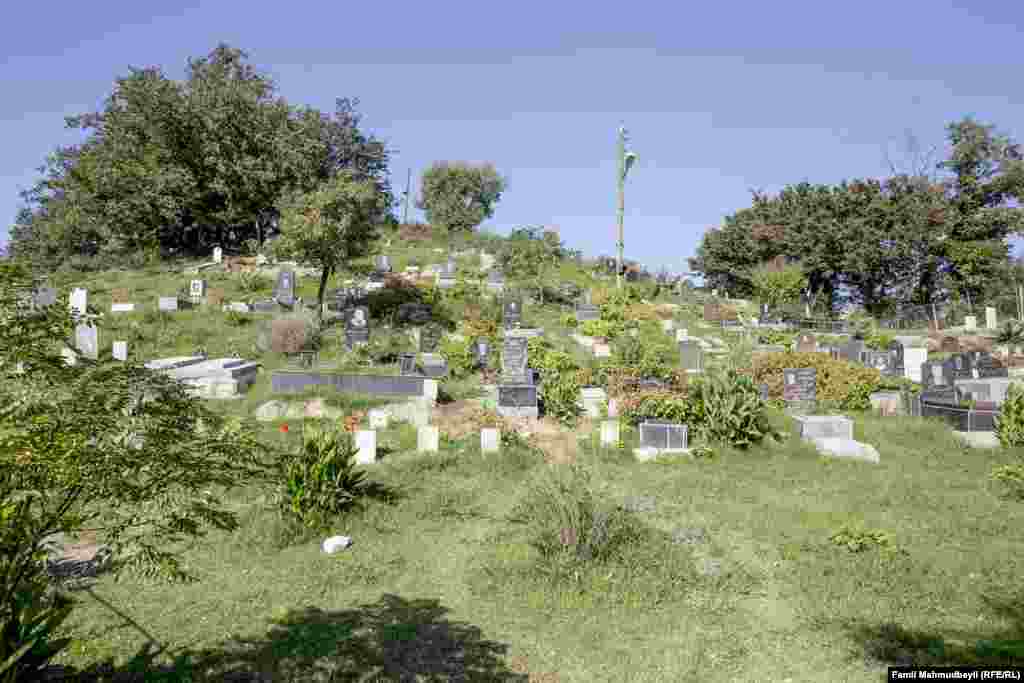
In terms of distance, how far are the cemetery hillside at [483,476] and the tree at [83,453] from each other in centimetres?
2

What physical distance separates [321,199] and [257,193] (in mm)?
18442

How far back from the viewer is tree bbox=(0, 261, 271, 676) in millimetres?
3639

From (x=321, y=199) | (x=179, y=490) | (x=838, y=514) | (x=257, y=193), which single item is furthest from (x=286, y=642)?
(x=257, y=193)

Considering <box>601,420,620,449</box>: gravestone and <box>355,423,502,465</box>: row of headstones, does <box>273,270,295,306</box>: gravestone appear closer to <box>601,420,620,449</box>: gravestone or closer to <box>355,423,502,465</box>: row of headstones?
<box>355,423,502,465</box>: row of headstones

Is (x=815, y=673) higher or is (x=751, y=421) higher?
(x=751, y=421)

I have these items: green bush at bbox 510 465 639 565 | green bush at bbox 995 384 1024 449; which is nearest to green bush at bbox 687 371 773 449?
green bush at bbox 995 384 1024 449

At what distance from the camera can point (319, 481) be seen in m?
9.45

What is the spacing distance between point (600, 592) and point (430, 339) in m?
15.5

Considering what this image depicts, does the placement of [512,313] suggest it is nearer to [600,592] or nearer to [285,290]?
[285,290]

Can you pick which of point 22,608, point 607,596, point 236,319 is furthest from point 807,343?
point 22,608

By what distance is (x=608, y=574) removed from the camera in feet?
24.3

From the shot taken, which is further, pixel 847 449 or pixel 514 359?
pixel 514 359

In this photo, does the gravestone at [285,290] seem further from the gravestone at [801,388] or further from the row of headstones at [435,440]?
the gravestone at [801,388]

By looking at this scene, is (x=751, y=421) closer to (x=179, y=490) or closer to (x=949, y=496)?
(x=949, y=496)
